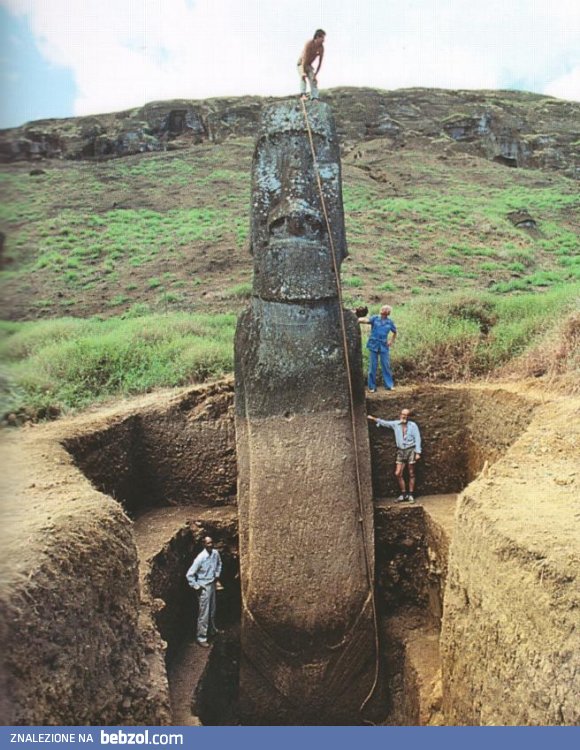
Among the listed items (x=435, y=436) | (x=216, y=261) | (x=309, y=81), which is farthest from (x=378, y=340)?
(x=216, y=261)

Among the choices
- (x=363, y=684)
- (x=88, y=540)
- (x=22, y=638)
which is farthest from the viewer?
(x=363, y=684)

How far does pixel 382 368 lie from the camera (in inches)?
339

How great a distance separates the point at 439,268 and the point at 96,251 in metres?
9.32

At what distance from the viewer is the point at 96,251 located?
19000 mm

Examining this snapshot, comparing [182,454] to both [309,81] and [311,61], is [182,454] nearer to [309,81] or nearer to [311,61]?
[309,81]

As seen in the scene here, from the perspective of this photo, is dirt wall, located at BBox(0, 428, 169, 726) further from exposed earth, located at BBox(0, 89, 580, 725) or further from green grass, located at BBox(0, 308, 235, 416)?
green grass, located at BBox(0, 308, 235, 416)

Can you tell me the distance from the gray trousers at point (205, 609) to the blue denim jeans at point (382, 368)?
3.18 meters

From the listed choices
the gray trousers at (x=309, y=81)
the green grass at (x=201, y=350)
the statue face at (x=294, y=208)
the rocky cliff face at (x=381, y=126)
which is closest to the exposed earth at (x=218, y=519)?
the green grass at (x=201, y=350)

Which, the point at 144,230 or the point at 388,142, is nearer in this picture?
the point at 144,230

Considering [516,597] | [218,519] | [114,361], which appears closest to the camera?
[516,597]

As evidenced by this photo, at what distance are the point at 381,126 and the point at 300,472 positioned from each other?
2870cm

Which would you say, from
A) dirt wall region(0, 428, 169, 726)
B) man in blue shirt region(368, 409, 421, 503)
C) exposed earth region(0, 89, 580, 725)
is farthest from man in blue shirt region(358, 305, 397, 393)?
dirt wall region(0, 428, 169, 726)

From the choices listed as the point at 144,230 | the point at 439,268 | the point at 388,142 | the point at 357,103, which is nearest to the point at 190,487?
the point at 439,268

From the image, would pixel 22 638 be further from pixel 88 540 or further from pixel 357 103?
pixel 357 103
